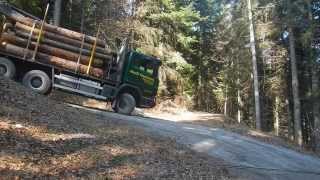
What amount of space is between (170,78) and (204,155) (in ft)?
59.8

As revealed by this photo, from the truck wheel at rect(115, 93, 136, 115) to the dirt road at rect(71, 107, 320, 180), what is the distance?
3342mm

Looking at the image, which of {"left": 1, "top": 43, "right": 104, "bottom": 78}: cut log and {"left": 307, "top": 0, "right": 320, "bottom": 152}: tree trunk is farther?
{"left": 307, "top": 0, "right": 320, "bottom": 152}: tree trunk

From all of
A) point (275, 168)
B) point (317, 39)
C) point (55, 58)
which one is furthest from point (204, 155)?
point (317, 39)

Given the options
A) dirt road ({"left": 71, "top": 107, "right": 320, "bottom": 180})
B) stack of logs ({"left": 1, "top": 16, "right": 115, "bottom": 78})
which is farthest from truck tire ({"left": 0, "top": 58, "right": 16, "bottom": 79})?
dirt road ({"left": 71, "top": 107, "right": 320, "bottom": 180})

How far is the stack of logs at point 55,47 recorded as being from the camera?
60.8ft

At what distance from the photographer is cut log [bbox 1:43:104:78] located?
60.4 ft

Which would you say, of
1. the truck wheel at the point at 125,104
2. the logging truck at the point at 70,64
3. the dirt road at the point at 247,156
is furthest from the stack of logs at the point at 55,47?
the dirt road at the point at 247,156

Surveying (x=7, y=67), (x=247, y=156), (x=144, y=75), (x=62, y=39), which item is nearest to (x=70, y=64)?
(x=62, y=39)

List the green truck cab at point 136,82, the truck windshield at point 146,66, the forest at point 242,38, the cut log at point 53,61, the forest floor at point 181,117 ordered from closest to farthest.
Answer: the cut log at point 53,61, the green truck cab at point 136,82, the truck windshield at point 146,66, the forest floor at point 181,117, the forest at point 242,38

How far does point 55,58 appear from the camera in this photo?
19.3m

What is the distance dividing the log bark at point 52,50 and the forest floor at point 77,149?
4.51 m

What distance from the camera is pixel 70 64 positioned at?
19344mm

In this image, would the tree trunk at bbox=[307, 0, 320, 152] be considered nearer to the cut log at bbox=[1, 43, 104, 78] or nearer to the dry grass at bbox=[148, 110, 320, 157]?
the dry grass at bbox=[148, 110, 320, 157]

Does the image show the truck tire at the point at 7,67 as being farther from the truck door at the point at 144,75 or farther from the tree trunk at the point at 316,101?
the tree trunk at the point at 316,101
